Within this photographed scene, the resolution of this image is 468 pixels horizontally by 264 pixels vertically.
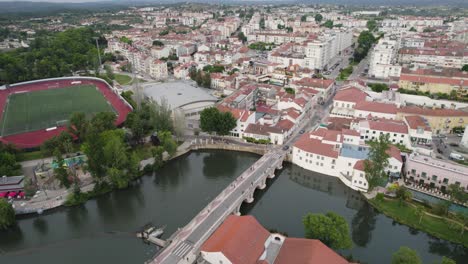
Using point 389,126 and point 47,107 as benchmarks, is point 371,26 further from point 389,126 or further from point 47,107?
point 47,107

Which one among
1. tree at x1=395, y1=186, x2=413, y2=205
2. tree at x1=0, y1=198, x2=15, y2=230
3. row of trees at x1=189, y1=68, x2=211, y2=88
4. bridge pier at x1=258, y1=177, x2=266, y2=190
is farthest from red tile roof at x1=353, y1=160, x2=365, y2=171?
row of trees at x1=189, y1=68, x2=211, y2=88

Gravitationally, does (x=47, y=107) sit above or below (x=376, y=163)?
below

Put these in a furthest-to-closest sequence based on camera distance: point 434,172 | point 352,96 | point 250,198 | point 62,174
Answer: point 352,96, point 250,198, point 434,172, point 62,174

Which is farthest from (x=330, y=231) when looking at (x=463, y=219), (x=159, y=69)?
(x=159, y=69)

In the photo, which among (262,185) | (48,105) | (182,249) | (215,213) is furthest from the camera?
(48,105)

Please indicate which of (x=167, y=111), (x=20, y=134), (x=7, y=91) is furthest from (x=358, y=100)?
(x=7, y=91)

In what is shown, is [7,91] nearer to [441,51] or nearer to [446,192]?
[446,192]

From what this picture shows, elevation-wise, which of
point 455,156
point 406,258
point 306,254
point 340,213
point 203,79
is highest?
point 203,79
